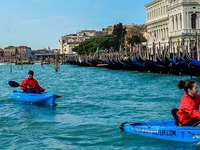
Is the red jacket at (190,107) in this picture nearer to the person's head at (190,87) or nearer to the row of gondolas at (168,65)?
the person's head at (190,87)

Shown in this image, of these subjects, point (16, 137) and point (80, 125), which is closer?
point (16, 137)

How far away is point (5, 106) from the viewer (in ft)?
39.0

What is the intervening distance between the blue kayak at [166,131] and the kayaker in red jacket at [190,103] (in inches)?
5.3

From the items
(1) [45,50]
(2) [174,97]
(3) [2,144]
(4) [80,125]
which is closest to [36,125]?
(4) [80,125]

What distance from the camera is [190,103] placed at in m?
6.25

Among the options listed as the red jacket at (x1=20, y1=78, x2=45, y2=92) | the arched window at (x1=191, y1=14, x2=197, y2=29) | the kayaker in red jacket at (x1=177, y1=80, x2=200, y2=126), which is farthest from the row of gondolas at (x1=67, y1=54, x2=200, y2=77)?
the kayaker in red jacket at (x1=177, y1=80, x2=200, y2=126)

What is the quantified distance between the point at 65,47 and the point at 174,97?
114 meters

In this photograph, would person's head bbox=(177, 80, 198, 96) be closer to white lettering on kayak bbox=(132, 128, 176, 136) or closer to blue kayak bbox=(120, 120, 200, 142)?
blue kayak bbox=(120, 120, 200, 142)

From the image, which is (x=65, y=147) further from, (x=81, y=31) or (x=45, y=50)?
(x=45, y=50)

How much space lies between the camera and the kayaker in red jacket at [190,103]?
6116mm

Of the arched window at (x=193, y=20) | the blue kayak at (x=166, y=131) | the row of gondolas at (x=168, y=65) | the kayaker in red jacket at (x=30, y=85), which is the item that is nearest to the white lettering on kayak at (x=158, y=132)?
the blue kayak at (x=166, y=131)

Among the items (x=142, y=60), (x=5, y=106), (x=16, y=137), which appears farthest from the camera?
(x=142, y=60)

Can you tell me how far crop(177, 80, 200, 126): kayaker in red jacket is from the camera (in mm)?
6116

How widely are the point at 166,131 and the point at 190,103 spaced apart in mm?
706
